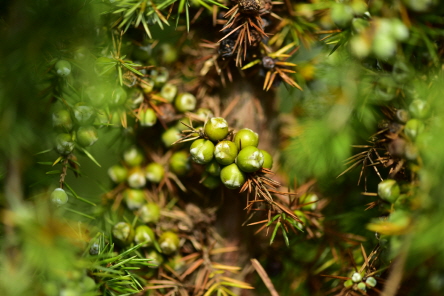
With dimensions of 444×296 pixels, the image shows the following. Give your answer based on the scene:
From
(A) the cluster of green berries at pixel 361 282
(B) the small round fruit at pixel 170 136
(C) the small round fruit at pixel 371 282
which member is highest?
(B) the small round fruit at pixel 170 136

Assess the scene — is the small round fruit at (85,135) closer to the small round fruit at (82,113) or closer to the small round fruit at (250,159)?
the small round fruit at (82,113)

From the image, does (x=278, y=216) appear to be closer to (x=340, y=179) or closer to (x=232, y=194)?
(x=232, y=194)

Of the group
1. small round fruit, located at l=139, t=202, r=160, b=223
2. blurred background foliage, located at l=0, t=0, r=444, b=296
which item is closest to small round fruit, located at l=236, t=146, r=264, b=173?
blurred background foliage, located at l=0, t=0, r=444, b=296

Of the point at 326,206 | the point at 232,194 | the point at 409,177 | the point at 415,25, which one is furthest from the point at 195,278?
the point at 415,25

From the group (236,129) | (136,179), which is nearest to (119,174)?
(136,179)

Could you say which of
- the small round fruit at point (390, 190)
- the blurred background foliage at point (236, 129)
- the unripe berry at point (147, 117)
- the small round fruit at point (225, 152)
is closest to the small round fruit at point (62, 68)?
the blurred background foliage at point (236, 129)

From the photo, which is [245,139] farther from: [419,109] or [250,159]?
[419,109]

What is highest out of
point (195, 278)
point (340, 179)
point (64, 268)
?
point (64, 268)

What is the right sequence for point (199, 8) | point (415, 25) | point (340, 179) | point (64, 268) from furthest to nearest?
point (340, 179), point (199, 8), point (415, 25), point (64, 268)
